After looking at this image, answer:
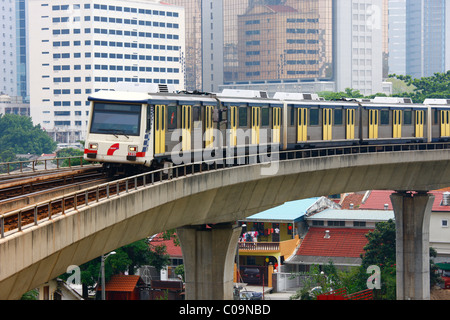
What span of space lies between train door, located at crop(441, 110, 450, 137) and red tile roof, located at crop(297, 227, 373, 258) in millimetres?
19617

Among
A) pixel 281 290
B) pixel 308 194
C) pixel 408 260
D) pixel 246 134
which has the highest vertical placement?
pixel 246 134

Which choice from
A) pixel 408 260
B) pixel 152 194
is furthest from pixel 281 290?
pixel 152 194

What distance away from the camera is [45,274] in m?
24.8

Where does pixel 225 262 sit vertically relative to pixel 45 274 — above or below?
below

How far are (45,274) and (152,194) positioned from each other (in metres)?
6.92

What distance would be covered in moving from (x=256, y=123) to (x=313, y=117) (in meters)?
6.73

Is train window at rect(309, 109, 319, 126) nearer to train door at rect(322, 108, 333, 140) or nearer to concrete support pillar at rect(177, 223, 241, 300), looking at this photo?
train door at rect(322, 108, 333, 140)

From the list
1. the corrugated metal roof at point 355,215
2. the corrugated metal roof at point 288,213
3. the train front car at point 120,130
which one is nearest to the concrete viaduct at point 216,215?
the train front car at point 120,130

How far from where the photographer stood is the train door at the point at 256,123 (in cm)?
4212

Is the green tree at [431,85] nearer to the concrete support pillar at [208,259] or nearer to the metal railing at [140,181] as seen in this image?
the metal railing at [140,181]

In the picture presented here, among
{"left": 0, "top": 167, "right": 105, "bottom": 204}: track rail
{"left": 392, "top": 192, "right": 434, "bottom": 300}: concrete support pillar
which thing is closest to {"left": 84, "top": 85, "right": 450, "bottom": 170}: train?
{"left": 0, "top": 167, "right": 105, "bottom": 204}: track rail
